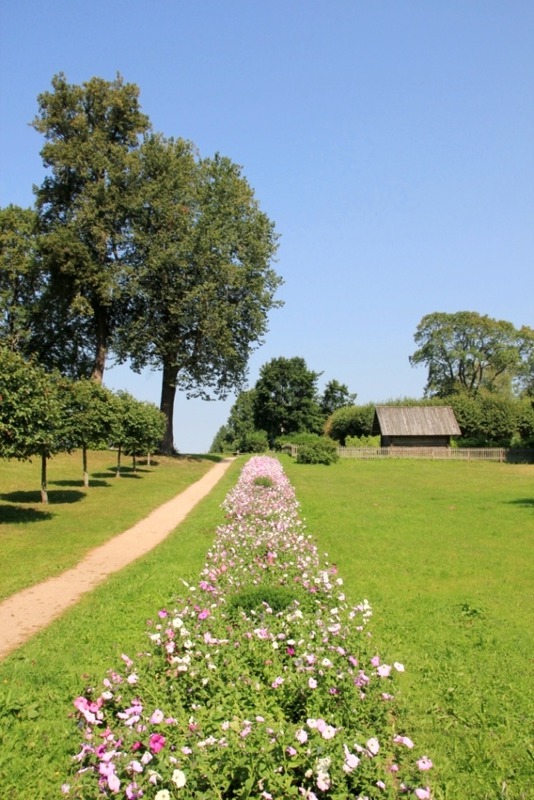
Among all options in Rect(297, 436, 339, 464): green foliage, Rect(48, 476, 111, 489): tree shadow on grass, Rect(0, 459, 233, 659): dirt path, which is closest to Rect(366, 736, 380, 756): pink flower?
Rect(0, 459, 233, 659): dirt path

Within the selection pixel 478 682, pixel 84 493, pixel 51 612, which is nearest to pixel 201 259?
pixel 84 493

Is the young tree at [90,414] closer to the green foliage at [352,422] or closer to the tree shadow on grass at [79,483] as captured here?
the tree shadow on grass at [79,483]

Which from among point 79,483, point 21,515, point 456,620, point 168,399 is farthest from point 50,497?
point 168,399

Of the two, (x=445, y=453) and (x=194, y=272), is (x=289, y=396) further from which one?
(x=194, y=272)

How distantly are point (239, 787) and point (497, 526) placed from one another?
12693 millimetres

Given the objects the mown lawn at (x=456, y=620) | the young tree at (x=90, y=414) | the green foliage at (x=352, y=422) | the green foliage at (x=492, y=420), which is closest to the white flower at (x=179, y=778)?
the mown lawn at (x=456, y=620)

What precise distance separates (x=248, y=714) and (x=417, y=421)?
54.5 m

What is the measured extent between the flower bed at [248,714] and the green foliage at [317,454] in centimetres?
3637

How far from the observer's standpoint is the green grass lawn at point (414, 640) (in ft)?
13.8

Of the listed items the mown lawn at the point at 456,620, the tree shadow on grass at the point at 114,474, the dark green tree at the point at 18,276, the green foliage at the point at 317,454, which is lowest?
the mown lawn at the point at 456,620

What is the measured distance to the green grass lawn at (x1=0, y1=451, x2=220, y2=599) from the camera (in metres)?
10.7

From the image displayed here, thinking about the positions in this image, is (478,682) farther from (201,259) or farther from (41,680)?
(201,259)

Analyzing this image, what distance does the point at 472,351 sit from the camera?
75750 mm

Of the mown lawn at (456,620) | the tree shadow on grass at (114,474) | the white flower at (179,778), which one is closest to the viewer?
the white flower at (179,778)
